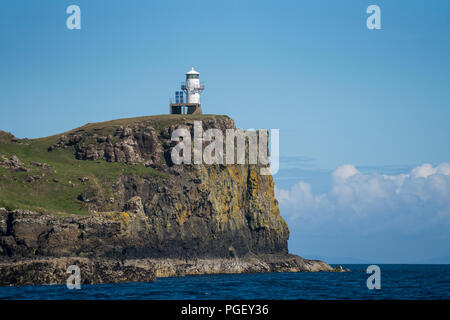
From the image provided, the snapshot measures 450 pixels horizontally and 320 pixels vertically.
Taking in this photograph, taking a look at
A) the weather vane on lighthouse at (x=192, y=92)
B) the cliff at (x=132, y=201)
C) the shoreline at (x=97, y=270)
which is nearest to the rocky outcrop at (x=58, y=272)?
the shoreline at (x=97, y=270)

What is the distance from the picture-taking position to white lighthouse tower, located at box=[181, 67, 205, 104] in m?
146

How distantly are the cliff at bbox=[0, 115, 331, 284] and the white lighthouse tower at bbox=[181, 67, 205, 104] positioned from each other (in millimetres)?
11132

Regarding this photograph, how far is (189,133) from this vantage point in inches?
5074

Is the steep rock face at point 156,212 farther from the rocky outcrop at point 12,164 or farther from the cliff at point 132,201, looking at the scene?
the rocky outcrop at point 12,164

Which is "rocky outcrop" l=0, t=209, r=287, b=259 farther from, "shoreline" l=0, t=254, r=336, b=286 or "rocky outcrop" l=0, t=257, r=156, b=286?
"rocky outcrop" l=0, t=257, r=156, b=286

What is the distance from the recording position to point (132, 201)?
107062 mm

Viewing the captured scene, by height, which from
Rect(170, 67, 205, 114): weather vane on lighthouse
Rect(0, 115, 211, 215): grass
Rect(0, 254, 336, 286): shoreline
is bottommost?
Rect(0, 254, 336, 286): shoreline

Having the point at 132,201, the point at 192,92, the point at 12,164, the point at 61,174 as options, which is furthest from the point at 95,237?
the point at 192,92

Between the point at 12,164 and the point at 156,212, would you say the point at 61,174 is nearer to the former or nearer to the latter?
the point at 12,164

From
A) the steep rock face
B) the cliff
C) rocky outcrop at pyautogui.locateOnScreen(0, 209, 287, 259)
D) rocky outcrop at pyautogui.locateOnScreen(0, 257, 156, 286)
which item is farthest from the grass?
rocky outcrop at pyautogui.locateOnScreen(0, 257, 156, 286)

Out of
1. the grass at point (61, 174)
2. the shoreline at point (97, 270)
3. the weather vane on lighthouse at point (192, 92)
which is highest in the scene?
the weather vane on lighthouse at point (192, 92)

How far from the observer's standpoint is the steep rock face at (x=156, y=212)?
92438mm

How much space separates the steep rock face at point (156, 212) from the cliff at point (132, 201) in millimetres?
168

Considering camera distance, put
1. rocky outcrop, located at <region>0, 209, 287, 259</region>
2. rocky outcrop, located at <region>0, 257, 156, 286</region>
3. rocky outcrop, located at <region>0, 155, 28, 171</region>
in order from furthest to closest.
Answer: rocky outcrop, located at <region>0, 155, 28, 171</region> → rocky outcrop, located at <region>0, 209, 287, 259</region> → rocky outcrop, located at <region>0, 257, 156, 286</region>
